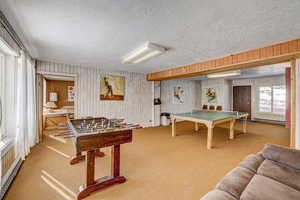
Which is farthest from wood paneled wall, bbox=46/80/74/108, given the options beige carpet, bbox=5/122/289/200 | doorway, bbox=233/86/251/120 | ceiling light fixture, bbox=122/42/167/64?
doorway, bbox=233/86/251/120

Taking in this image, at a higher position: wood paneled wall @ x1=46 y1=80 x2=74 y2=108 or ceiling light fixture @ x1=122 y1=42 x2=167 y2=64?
ceiling light fixture @ x1=122 y1=42 x2=167 y2=64

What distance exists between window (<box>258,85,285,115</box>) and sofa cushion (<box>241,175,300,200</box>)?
7666 mm

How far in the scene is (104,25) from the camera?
1917 millimetres

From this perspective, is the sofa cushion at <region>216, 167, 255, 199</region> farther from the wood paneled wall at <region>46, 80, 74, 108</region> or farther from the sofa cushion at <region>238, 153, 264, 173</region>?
the wood paneled wall at <region>46, 80, 74, 108</region>

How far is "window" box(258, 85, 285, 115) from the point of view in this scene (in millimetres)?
6637

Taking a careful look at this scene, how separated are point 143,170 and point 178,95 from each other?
542 cm

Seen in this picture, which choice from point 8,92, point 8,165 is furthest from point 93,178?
point 8,92

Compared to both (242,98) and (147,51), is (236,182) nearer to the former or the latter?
(147,51)

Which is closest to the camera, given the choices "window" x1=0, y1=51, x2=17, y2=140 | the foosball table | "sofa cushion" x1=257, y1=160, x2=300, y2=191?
"sofa cushion" x1=257, y1=160, x2=300, y2=191

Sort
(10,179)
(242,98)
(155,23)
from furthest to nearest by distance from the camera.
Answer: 1. (242,98)
2. (10,179)
3. (155,23)

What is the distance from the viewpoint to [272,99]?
6.92m

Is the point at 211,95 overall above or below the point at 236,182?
above

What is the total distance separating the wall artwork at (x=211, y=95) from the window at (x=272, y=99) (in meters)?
2.25

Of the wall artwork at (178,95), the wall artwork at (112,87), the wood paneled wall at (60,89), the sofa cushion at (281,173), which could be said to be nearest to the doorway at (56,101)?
the wood paneled wall at (60,89)
